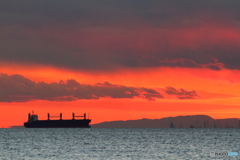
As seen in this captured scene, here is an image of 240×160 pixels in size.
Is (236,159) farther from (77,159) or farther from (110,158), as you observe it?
(77,159)

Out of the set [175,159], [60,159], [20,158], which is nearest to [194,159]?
[175,159]

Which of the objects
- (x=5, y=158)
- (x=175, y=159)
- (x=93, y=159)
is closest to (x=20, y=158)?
(x=5, y=158)

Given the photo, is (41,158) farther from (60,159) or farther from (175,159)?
(175,159)

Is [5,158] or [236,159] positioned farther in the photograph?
[5,158]

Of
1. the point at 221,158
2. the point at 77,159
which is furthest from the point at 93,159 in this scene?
the point at 221,158

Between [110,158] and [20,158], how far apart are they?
14051mm

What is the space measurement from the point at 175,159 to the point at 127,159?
23.4 ft

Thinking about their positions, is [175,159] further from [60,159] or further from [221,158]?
[60,159]

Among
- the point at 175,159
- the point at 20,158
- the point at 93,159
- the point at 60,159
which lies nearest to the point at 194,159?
the point at 175,159

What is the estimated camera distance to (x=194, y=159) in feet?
225

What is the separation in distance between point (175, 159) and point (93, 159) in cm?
1225

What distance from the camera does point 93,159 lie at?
229 feet

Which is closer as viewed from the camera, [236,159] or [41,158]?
[236,159]

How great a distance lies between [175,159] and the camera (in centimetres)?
6875
